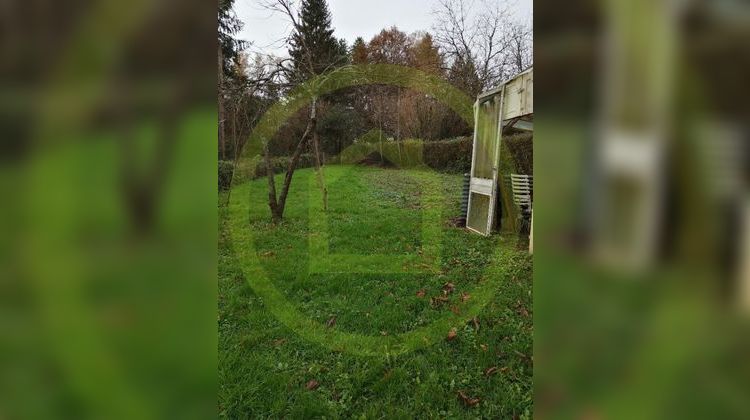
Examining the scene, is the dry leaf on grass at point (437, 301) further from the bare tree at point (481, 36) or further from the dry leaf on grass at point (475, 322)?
the bare tree at point (481, 36)

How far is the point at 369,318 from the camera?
97.6 inches

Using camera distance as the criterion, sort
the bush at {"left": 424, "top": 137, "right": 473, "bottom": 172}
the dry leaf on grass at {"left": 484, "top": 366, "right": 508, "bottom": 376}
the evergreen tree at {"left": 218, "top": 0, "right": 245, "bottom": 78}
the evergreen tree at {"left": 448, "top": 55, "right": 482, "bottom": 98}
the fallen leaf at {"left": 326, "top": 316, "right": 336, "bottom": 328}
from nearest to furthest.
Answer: the evergreen tree at {"left": 218, "top": 0, "right": 245, "bottom": 78}, the dry leaf on grass at {"left": 484, "top": 366, "right": 508, "bottom": 376}, the fallen leaf at {"left": 326, "top": 316, "right": 336, "bottom": 328}, the evergreen tree at {"left": 448, "top": 55, "right": 482, "bottom": 98}, the bush at {"left": 424, "top": 137, "right": 473, "bottom": 172}

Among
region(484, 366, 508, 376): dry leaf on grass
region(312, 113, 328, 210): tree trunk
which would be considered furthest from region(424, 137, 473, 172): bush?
region(484, 366, 508, 376): dry leaf on grass

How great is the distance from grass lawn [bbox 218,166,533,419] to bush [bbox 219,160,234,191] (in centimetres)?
24

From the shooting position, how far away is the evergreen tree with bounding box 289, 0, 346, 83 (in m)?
3.09

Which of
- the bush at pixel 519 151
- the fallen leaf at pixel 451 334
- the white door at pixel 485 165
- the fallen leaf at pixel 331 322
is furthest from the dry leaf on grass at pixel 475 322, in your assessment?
the bush at pixel 519 151

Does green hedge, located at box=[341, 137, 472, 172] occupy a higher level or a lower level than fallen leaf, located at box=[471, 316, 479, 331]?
higher

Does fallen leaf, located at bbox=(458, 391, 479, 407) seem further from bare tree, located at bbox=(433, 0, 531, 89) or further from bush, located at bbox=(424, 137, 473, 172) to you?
bush, located at bbox=(424, 137, 473, 172)

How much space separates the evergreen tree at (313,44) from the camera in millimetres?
3092

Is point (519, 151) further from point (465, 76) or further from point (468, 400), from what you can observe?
point (468, 400)

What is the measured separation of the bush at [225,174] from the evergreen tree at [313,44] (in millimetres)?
1122

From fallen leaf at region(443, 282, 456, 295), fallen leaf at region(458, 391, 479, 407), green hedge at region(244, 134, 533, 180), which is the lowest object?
fallen leaf at region(458, 391, 479, 407)
